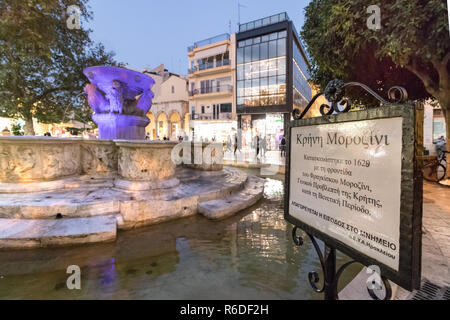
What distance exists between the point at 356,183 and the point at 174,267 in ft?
7.69

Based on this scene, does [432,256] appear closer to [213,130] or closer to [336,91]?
[336,91]

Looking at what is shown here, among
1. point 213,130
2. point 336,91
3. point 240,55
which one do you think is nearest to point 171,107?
point 213,130

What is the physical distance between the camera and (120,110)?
24.0ft

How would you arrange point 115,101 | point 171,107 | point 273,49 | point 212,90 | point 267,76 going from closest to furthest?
point 115,101
point 273,49
point 267,76
point 212,90
point 171,107

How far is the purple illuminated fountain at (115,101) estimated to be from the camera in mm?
7000

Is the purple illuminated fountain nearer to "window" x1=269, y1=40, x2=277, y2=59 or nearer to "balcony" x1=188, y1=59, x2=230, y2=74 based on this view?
"window" x1=269, y1=40, x2=277, y2=59

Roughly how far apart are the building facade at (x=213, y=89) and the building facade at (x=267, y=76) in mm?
1466

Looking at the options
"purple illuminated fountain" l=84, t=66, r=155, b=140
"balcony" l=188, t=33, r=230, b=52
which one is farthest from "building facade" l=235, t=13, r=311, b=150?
"purple illuminated fountain" l=84, t=66, r=155, b=140

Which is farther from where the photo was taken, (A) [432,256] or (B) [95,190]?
(B) [95,190]

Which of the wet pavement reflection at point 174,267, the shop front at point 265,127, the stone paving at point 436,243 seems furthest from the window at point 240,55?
the wet pavement reflection at point 174,267

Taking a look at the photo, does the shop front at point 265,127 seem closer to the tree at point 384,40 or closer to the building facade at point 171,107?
the building facade at point 171,107

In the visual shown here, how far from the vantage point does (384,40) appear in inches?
210

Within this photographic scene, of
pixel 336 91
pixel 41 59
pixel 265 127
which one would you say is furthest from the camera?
pixel 265 127

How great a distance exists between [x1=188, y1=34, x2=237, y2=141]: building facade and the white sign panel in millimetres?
Answer: 25536
